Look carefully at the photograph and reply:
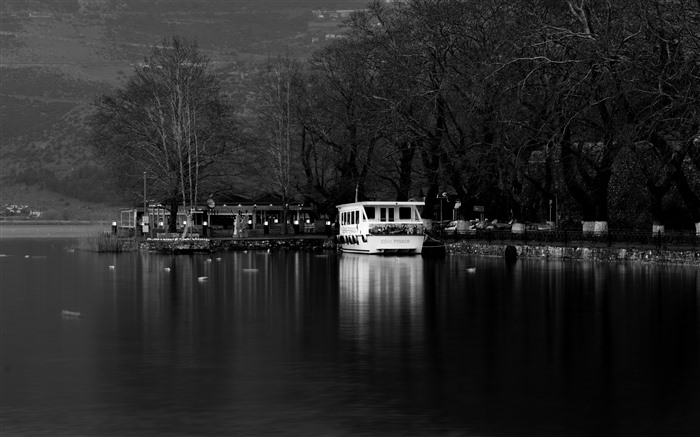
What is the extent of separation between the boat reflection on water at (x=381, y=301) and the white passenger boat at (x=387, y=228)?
34.7 ft

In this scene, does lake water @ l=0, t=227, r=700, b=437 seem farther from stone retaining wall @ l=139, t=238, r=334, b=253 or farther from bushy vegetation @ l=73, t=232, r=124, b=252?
bushy vegetation @ l=73, t=232, r=124, b=252

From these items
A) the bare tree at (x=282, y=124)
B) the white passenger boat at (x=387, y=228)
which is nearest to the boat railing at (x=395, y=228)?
the white passenger boat at (x=387, y=228)

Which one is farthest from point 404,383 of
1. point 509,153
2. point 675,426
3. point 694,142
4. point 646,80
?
point 509,153

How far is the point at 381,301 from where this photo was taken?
1698 inches

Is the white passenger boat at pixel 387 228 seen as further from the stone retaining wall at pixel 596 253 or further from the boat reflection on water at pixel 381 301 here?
the boat reflection on water at pixel 381 301

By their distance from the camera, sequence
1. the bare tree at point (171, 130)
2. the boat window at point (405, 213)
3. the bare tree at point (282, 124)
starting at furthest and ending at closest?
the bare tree at point (282, 124) → the bare tree at point (171, 130) → the boat window at point (405, 213)

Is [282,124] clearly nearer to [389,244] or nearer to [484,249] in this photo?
[389,244]

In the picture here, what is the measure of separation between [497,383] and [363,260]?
53031 mm

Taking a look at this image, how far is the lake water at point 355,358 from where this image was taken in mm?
20391

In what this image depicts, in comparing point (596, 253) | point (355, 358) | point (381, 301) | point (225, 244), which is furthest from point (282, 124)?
point (355, 358)

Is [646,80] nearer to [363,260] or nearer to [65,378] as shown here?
[363,260]

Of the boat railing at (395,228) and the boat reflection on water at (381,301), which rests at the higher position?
the boat railing at (395,228)

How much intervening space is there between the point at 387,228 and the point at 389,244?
1.21 m

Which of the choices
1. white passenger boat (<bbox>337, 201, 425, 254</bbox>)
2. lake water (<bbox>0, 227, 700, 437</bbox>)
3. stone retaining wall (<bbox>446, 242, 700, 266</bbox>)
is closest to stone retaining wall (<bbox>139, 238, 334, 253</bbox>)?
white passenger boat (<bbox>337, 201, 425, 254</bbox>)
